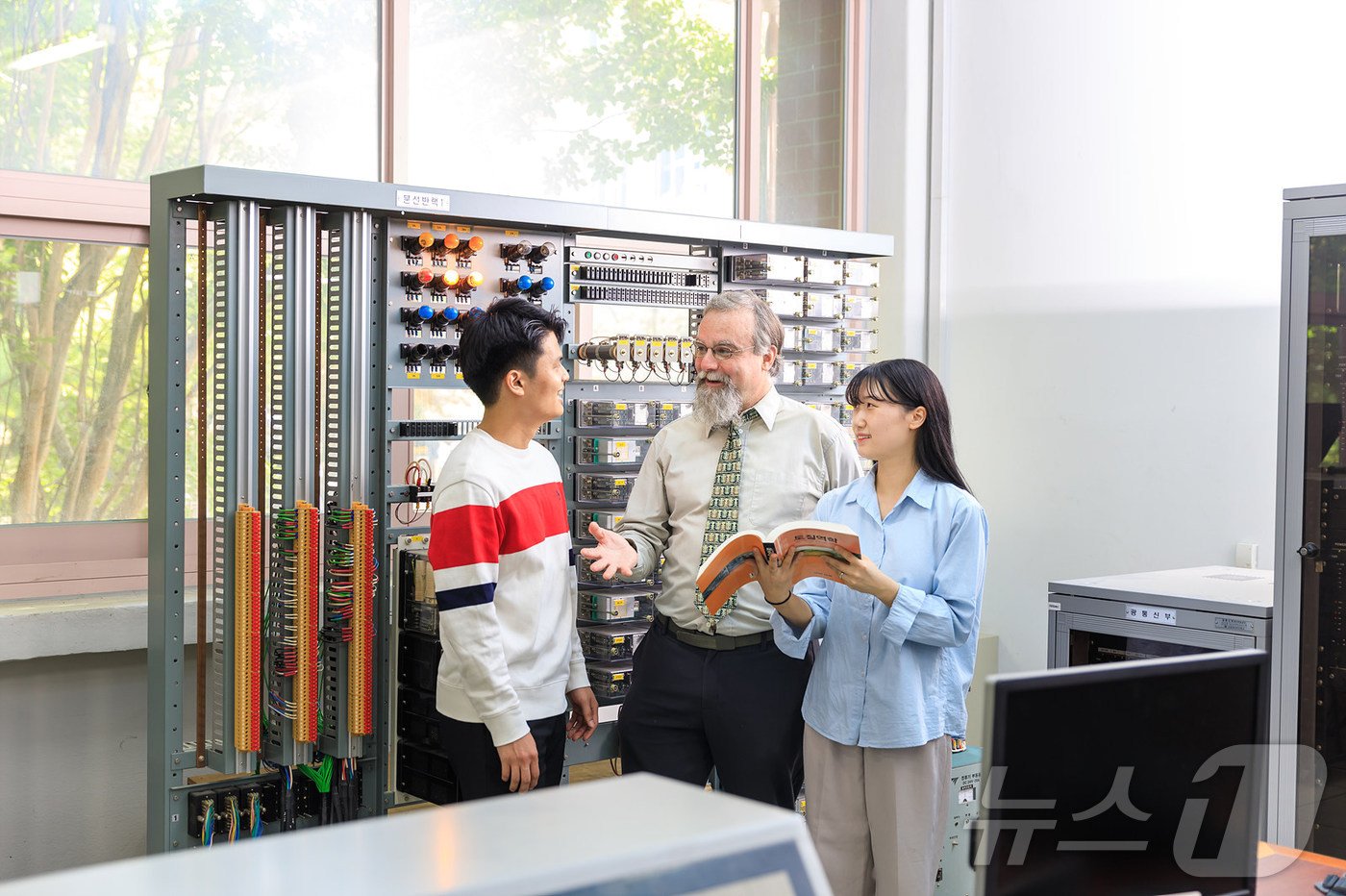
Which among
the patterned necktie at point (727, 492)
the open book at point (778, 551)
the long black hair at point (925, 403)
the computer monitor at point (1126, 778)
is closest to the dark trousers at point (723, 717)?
the patterned necktie at point (727, 492)

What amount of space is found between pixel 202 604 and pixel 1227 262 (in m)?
3.66

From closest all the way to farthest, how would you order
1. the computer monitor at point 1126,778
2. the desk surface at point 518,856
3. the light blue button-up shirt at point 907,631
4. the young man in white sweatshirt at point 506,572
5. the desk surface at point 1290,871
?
the desk surface at point 518,856, the computer monitor at point 1126,778, the desk surface at point 1290,871, the light blue button-up shirt at point 907,631, the young man in white sweatshirt at point 506,572

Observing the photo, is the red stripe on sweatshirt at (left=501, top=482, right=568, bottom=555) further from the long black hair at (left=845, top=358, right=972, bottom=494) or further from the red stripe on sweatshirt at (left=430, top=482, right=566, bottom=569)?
the long black hair at (left=845, top=358, right=972, bottom=494)

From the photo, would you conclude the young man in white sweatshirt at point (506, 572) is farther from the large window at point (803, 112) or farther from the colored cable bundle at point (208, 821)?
the large window at point (803, 112)

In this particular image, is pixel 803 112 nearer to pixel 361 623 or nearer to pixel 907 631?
pixel 361 623

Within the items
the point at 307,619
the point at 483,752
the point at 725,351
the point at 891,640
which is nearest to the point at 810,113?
the point at 725,351

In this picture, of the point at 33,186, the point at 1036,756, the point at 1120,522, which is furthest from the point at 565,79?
the point at 1036,756

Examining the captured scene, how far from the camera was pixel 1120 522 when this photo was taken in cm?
494

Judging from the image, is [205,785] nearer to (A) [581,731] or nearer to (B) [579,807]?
(A) [581,731]

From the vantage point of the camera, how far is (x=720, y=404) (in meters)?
2.99

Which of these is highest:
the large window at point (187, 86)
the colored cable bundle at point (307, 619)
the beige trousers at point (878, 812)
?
the large window at point (187, 86)

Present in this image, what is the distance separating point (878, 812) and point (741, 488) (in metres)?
0.80

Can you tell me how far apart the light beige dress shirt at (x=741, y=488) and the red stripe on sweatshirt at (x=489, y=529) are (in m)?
0.33

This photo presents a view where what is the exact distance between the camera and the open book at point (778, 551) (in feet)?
7.89
